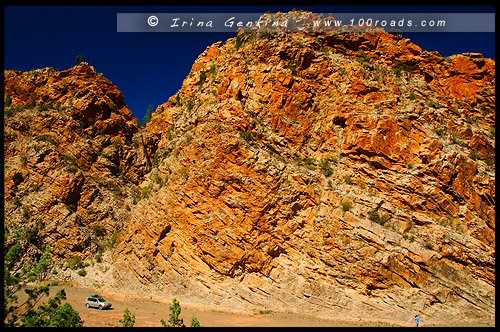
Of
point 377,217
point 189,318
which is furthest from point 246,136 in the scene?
point 189,318

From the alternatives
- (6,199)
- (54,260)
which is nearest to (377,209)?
(54,260)

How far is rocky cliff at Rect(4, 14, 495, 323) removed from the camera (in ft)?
64.8

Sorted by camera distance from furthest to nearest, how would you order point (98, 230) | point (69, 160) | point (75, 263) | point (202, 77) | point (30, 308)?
point (202, 77)
point (69, 160)
point (98, 230)
point (75, 263)
point (30, 308)

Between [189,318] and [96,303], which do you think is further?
[96,303]

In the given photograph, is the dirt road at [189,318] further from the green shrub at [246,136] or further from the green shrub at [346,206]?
the green shrub at [246,136]

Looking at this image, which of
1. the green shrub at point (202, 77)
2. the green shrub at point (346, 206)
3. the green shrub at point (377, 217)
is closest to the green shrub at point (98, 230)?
the green shrub at point (202, 77)

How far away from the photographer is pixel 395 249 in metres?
19.7

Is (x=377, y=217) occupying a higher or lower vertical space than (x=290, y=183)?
lower

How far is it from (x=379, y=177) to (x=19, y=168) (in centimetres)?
3062

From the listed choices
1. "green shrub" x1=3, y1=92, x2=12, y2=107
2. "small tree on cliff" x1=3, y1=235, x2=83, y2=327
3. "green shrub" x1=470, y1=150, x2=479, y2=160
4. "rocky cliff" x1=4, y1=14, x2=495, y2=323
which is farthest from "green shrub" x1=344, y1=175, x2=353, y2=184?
"green shrub" x1=3, y1=92, x2=12, y2=107

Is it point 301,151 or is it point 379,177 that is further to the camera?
point 301,151

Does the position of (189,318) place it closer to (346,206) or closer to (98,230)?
(346,206)

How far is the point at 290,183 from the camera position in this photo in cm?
2339

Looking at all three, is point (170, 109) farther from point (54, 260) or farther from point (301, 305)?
point (301, 305)
